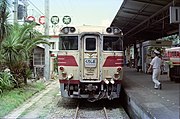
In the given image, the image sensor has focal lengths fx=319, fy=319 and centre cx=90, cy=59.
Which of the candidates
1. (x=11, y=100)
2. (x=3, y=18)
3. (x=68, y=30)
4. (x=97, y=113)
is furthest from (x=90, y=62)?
(x=3, y=18)

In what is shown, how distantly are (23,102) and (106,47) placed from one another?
409cm

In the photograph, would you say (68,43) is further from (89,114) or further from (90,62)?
(89,114)

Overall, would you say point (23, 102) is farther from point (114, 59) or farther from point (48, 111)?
point (114, 59)

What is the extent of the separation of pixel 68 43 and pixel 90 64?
1.17 meters

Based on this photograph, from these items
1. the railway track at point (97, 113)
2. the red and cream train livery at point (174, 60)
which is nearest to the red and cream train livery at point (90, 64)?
the railway track at point (97, 113)

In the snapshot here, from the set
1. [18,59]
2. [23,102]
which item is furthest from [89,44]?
[18,59]

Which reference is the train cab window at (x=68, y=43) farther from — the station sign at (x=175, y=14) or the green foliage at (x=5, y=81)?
the station sign at (x=175, y=14)

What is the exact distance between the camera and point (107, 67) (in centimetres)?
1139

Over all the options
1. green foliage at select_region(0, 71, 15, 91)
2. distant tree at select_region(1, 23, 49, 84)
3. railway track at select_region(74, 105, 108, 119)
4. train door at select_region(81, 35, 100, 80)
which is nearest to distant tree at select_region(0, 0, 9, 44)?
distant tree at select_region(1, 23, 49, 84)

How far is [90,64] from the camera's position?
446 inches

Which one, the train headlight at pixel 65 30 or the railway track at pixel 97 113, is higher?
the train headlight at pixel 65 30

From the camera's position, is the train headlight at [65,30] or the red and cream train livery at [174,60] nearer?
the train headlight at [65,30]

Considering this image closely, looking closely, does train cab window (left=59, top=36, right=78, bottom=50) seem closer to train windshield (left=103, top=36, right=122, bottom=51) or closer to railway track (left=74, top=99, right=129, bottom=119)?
train windshield (left=103, top=36, right=122, bottom=51)

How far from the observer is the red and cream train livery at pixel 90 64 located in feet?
37.3
